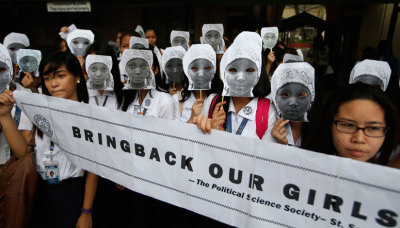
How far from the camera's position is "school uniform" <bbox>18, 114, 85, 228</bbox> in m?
1.94

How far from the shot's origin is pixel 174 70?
114 inches

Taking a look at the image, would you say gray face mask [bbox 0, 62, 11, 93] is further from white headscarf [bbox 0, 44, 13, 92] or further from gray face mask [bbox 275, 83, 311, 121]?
gray face mask [bbox 275, 83, 311, 121]

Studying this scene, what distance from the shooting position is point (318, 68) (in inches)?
316

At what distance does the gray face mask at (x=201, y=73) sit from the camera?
229 cm

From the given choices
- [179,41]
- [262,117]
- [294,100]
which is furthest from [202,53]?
[179,41]

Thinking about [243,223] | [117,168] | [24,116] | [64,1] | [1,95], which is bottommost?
[243,223]

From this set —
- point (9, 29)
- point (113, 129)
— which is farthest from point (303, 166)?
point (9, 29)

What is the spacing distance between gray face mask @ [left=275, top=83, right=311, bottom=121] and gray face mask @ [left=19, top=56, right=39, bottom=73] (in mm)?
2641

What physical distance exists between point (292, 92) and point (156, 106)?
50.0 inches

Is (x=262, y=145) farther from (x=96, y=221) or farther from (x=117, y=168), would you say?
(x=96, y=221)

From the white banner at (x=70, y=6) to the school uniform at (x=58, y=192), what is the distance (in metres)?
4.73

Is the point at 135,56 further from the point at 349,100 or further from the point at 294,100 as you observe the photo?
the point at 349,100

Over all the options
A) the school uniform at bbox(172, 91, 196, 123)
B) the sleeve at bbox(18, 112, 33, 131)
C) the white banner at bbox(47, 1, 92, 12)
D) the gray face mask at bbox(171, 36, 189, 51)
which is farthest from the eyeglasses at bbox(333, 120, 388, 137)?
the white banner at bbox(47, 1, 92, 12)

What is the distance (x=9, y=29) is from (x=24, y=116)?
7.66 meters
